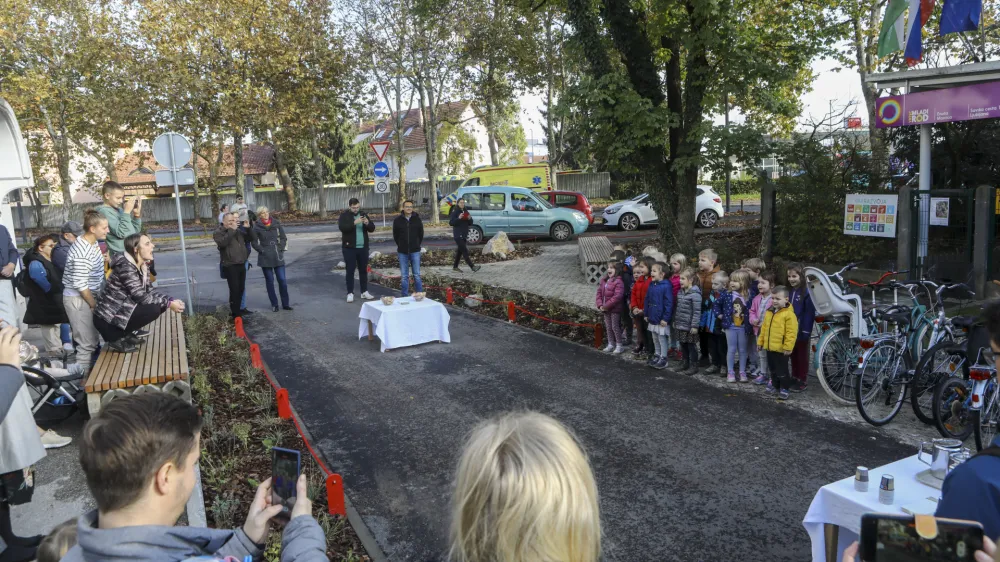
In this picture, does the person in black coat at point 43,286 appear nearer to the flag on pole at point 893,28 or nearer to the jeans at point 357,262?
the jeans at point 357,262

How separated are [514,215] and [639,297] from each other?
14182mm

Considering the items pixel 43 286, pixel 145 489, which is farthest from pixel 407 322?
pixel 145 489

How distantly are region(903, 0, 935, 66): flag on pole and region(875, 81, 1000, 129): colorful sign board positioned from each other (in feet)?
2.76

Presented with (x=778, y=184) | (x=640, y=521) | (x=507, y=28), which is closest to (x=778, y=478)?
(x=640, y=521)

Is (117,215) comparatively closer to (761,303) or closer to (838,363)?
(761,303)

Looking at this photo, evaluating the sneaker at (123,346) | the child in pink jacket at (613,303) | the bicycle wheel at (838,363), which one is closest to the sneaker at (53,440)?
Result: the sneaker at (123,346)

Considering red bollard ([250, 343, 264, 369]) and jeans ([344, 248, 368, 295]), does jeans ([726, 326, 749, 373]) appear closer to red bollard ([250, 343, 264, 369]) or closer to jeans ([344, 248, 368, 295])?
red bollard ([250, 343, 264, 369])

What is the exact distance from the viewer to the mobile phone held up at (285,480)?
2.29 meters

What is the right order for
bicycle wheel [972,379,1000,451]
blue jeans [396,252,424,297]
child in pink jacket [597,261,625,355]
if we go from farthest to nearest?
blue jeans [396,252,424,297], child in pink jacket [597,261,625,355], bicycle wheel [972,379,1000,451]

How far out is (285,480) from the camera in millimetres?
2307

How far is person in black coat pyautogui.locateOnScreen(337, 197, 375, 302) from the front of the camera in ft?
42.1

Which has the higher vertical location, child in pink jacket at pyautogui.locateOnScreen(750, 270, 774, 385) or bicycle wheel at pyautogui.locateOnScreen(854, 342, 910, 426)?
child in pink jacket at pyautogui.locateOnScreen(750, 270, 774, 385)

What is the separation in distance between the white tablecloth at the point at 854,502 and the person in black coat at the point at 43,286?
8658 millimetres

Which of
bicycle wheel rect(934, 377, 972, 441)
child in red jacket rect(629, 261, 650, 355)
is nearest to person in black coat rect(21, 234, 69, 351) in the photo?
child in red jacket rect(629, 261, 650, 355)
